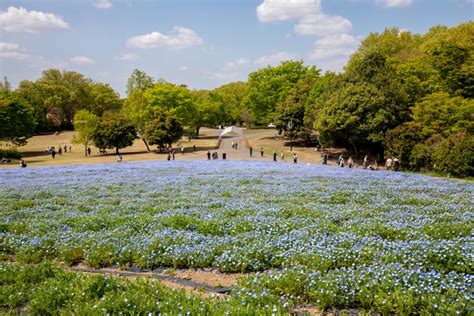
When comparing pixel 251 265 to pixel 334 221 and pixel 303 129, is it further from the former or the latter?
pixel 303 129

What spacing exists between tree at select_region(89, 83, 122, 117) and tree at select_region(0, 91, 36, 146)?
35.1m

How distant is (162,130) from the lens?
2158 inches

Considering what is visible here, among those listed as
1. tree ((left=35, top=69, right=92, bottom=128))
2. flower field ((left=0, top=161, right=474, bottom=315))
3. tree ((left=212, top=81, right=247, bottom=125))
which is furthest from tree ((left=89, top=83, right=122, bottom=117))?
flower field ((left=0, top=161, right=474, bottom=315))

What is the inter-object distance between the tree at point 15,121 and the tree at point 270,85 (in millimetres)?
41289

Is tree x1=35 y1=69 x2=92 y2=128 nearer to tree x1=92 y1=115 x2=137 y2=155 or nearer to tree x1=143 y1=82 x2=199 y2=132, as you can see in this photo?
tree x1=143 y1=82 x2=199 y2=132

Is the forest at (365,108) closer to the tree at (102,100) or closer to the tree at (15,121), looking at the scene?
the tree at (15,121)

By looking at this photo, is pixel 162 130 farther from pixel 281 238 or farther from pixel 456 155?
pixel 281 238

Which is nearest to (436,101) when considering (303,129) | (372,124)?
(372,124)

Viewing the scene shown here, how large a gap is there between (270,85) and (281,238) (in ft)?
213

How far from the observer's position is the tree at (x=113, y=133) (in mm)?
54509

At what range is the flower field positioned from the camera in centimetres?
652

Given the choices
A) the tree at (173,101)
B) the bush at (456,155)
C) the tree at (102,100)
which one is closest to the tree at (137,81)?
the tree at (102,100)

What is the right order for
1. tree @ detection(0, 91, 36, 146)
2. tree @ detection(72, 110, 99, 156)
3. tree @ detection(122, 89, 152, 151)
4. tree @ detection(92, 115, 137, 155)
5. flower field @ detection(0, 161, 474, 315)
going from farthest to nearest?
1. tree @ detection(122, 89, 152, 151)
2. tree @ detection(0, 91, 36, 146)
3. tree @ detection(72, 110, 99, 156)
4. tree @ detection(92, 115, 137, 155)
5. flower field @ detection(0, 161, 474, 315)

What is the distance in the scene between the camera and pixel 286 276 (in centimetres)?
722
